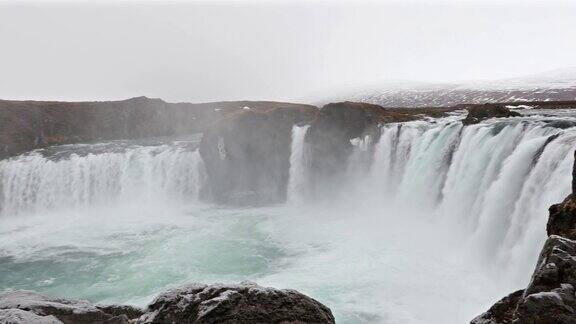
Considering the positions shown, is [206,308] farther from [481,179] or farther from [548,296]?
[481,179]

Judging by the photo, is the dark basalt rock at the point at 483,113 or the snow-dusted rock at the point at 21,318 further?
the dark basalt rock at the point at 483,113

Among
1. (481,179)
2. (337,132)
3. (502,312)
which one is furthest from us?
(337,132)

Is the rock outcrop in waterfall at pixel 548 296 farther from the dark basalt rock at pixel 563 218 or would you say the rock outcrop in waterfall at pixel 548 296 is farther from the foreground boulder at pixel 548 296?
the dark basalt rock at pixel 563 218

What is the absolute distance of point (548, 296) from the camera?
21.2 feet

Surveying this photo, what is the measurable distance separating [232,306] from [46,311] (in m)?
3.49

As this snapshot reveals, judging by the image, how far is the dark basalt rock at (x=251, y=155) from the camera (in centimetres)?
4669

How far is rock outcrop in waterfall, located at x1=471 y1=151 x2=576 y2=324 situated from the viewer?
6324 mm

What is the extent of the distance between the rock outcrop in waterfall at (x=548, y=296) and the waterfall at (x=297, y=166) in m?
37.4

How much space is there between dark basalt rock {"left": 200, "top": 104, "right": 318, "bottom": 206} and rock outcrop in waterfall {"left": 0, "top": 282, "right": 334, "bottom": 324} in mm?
38446

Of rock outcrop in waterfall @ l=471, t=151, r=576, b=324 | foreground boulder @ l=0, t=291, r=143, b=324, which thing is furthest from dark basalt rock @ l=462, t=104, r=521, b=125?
foreground boulder @ l=0, t=291, r=143, b=324

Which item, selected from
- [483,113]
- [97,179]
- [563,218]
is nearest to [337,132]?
[483,113]

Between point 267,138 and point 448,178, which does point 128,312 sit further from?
point 267,138

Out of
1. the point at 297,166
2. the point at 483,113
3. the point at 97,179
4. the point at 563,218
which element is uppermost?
the point at 483,113

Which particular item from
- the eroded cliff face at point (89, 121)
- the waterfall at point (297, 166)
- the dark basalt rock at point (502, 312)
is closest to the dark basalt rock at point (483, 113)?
the waterfall at point (297, 166)
